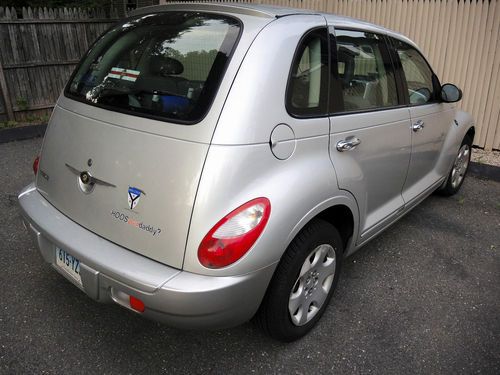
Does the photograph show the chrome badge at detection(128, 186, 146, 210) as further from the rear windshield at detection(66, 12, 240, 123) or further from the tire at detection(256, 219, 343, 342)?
the tire at detection(256, 219, 343, 342)

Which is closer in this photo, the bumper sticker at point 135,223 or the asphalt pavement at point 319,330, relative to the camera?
the bumper sticker at point 135,223

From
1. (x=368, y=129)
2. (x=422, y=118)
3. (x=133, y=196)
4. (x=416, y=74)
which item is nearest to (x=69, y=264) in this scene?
(x=133, y=196)

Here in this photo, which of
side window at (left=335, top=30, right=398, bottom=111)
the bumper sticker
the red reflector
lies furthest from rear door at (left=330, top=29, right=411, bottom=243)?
the red reflector

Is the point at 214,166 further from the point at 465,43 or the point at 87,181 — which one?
the point at 465,43

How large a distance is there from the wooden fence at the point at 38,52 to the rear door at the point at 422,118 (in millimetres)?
5818

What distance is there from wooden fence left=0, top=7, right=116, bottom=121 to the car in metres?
4.83

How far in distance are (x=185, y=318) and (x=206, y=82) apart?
108 centimetres

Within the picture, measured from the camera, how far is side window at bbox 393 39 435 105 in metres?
3.30

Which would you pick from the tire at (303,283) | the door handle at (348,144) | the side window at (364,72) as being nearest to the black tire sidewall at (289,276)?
the tire at (303,283)

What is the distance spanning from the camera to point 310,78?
2.30 m

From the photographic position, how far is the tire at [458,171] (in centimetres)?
450

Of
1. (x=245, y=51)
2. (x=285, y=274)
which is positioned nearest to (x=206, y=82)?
(x=245, y=51)

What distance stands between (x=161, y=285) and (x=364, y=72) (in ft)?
6.32

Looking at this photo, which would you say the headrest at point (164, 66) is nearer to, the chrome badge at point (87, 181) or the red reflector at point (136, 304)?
the chrome badge at point (87, 181)
